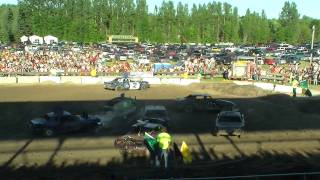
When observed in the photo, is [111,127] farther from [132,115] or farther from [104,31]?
[104,31]

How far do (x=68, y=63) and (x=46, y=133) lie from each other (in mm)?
38710

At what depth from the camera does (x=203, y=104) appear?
33.7 metres

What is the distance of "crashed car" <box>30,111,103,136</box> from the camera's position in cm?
2595

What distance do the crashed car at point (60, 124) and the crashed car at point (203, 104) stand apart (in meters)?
8.95

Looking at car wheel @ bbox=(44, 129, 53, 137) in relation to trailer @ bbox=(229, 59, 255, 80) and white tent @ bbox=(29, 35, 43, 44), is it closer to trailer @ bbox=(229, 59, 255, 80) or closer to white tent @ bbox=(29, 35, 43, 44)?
trailer @ bbox=(229, 59, 255, 80)

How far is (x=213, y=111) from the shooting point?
3344 cm

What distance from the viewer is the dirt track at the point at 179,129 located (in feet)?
71.8

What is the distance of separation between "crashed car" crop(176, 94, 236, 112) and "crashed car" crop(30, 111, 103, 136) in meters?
8.95

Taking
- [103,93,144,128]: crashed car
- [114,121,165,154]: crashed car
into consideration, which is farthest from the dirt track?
[103,93,144,128]: crashed car

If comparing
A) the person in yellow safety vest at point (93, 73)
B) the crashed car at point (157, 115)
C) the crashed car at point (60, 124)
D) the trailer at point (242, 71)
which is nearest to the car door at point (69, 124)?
the crashed car at point (60, 124)

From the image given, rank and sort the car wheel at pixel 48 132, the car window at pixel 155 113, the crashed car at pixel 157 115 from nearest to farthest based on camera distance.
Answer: the car wheel at pixel 48 132, the crashed car at pixel 157 115, the car window at pixel 155 113

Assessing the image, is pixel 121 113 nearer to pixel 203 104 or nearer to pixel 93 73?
pixel 203 104

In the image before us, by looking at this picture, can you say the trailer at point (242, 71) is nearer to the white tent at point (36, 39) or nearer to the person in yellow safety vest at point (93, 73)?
the person in yellow safety vest at point (93, 73)

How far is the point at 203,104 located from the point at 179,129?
600 cm
